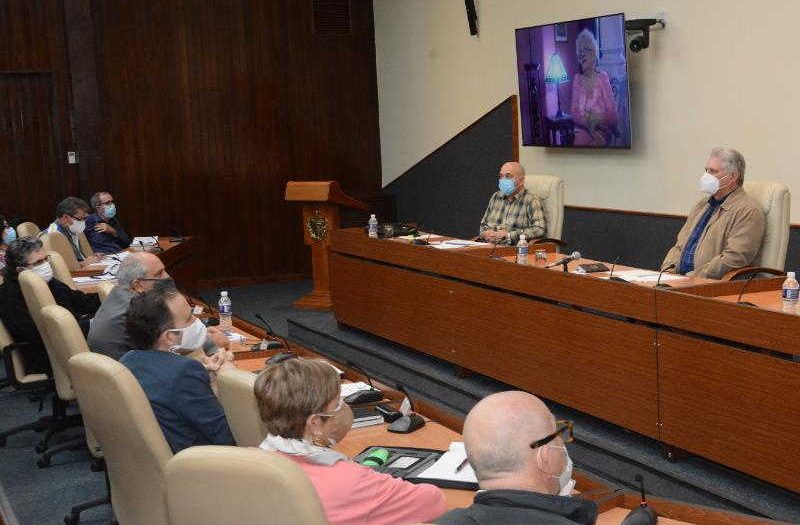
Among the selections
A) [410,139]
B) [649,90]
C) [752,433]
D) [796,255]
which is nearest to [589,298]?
[752,433]

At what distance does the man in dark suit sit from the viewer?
3.12 metres

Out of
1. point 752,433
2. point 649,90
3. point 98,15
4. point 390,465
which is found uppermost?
point 98,15

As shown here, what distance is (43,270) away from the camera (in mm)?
5488

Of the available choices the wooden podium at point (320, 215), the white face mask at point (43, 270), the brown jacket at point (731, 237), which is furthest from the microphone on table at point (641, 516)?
the wooden podium at point (320, 215)

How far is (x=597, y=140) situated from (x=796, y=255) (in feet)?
6.02

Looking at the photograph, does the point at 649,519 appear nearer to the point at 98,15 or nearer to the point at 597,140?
the point at 597,140

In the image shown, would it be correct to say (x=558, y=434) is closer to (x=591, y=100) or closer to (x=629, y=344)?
(x=629, y=344)

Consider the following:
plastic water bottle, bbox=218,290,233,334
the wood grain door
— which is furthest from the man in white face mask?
plastic water bottle, bbox=218,290,233,334

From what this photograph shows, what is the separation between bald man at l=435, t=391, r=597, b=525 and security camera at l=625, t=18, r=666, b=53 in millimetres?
5328

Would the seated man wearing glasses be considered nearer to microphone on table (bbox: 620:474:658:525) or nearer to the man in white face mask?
the man in white face mask

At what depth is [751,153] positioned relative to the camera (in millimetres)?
6320

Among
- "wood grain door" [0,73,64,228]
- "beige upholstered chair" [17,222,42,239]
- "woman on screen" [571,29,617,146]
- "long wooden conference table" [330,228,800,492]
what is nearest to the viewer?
"long wooden conference table" [330,228,800,492]

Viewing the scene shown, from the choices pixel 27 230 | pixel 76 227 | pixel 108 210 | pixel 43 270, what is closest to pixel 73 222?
pixel 76 227

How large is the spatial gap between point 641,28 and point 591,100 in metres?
0.70
